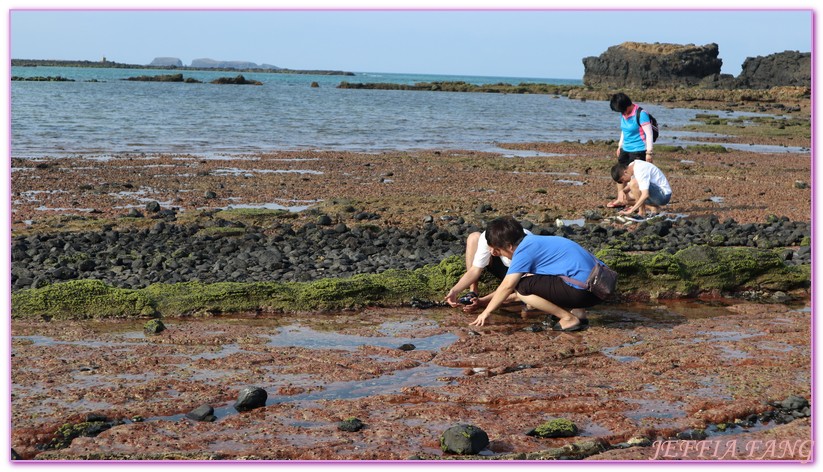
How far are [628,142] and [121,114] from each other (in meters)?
31.5

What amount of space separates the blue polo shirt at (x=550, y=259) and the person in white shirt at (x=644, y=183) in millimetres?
6118

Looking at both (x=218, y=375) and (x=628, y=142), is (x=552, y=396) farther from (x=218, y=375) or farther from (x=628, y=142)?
(x=628, y=142)

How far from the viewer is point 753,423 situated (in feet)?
18.3

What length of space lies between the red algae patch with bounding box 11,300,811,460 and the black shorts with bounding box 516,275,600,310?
30 centimetres

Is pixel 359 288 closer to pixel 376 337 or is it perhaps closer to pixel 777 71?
pixel 376 337

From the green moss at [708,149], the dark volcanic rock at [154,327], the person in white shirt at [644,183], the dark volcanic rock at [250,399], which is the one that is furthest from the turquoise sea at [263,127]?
the dark volcanic rock at [250,399]

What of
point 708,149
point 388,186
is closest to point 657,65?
point 708,149

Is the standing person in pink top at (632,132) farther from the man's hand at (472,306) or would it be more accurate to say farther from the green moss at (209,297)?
→ the green moss at (209,297)

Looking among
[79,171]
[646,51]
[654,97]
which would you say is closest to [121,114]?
[79,171]

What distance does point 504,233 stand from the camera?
770cm

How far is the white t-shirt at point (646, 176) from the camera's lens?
13641mm

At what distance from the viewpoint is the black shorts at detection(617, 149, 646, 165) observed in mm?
14016

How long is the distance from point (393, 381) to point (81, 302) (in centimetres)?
361

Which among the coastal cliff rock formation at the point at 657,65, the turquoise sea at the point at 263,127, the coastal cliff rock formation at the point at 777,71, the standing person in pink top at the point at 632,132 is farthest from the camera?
the coastal cliff rock formation at the point at 657,65
